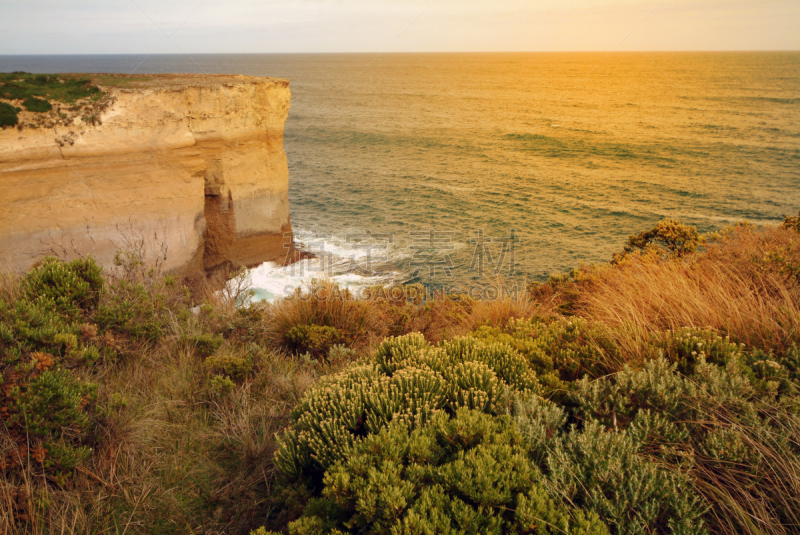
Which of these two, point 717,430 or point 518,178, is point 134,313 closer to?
point 717,430

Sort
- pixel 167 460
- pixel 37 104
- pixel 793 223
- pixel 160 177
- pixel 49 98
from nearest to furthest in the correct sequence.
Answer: pixel 167 460 → pixel 793 223 → pixel 37 104 → pixel 49 98 → pixel 160 177

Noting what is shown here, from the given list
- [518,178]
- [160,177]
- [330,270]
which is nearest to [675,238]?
[330,270]

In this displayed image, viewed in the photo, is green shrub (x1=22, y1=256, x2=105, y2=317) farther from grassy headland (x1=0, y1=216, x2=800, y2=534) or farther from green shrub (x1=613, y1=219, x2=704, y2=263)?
green shrub (x1=613, y1=219, x2=704, y2=263)

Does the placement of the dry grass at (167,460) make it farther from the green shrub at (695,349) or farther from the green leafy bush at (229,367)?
the green shrub at (695,349)

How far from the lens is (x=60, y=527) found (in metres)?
2.27

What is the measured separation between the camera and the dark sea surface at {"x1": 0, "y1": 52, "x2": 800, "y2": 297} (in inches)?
734

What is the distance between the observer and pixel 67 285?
13.0 feet

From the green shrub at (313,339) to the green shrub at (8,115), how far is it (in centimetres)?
1097

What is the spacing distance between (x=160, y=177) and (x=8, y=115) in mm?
3739

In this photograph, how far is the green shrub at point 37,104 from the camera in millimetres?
11180

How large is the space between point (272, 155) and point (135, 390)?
14.0 metres

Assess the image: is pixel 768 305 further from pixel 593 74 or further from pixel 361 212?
pixel 593 74

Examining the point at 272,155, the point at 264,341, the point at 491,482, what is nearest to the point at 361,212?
the point at 272,155

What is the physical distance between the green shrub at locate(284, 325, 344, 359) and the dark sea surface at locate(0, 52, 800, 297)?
32.7 ft
